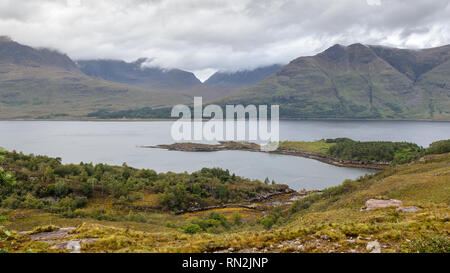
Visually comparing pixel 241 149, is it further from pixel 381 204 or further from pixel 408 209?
pixel 408 209

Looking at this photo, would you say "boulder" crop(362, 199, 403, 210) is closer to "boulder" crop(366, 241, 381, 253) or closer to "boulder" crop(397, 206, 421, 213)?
"boulder" crop(397, 206, 421, 213)

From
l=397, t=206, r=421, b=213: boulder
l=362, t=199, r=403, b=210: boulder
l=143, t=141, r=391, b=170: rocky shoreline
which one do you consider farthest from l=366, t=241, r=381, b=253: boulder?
l=143, t=141, r=391, b=170: rocky shoreline

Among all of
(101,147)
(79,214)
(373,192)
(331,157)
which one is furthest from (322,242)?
(101,147)

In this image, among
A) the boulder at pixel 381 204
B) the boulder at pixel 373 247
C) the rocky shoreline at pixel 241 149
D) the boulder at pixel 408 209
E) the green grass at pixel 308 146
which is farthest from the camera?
the green grass at pixel 308 146

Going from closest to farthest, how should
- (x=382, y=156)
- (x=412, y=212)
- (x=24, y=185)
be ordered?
1. (x=412, y=212)
2. (x=24, y=185)
3. (x=382, y=156)

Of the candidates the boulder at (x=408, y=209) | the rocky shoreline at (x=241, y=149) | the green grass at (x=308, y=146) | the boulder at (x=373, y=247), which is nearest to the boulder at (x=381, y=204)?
the boulder at (x=408, y=209)

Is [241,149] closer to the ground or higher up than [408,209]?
closer to the ground

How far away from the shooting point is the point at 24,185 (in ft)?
150

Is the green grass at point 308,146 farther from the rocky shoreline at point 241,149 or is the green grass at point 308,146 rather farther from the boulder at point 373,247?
the boulder at point 373,247

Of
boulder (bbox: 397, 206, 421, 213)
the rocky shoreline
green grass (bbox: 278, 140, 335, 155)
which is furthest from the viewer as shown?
green grass (bbox: 278, 140, 335, 155)

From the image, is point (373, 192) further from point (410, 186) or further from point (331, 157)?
point (331, 157)

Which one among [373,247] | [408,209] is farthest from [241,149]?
[373,247]
